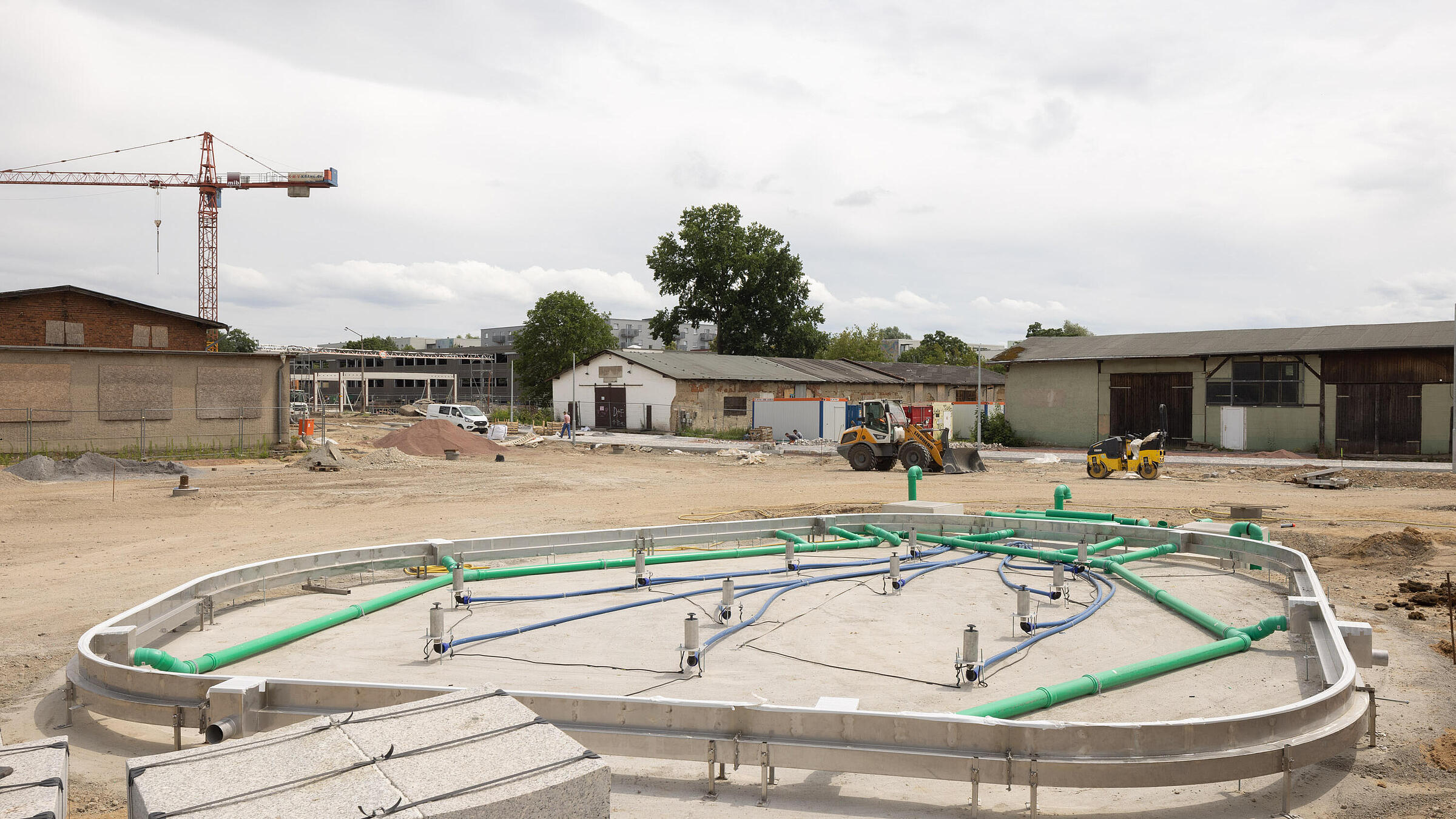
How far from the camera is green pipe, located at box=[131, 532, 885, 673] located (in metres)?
7.43

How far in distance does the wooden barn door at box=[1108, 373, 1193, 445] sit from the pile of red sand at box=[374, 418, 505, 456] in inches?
1064

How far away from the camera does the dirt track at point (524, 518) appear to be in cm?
732

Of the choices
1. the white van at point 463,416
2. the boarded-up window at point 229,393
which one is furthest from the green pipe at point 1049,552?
the white van at point 463,416

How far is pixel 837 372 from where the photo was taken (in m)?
60.7

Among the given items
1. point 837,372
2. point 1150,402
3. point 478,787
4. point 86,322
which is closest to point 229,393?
point 86,322

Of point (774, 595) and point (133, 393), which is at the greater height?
point (133, 393)

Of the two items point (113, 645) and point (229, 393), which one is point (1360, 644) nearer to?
point (113, 645)

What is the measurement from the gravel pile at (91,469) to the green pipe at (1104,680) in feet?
81.8

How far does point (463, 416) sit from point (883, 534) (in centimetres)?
3590

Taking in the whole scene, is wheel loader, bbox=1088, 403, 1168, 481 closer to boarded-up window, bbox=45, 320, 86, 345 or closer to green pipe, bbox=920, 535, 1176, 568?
green pipe, bbox=920, 535, 1176, 568

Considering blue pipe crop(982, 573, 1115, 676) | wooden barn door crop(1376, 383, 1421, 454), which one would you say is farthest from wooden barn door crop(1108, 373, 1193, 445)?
blue pipe crop(982, 573, 1115, 676)

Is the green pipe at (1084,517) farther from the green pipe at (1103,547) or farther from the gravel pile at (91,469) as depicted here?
the gravel pile at (91,469)

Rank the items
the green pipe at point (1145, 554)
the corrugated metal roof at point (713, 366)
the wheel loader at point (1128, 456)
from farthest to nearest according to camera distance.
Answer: the corrugated metal roof at point (713, 366), the wheel loader at point (1128, 456), the green pipe at point (1145, 554)

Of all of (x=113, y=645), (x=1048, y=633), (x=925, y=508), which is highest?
(x=925, y=508)
